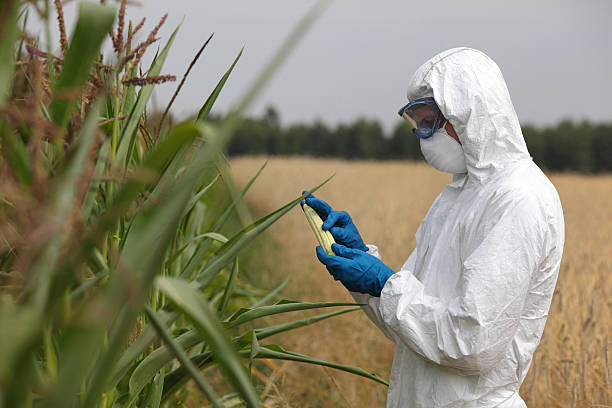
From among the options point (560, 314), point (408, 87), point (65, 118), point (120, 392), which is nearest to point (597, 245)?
point (560, 314)

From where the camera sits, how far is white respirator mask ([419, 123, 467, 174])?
1.84m

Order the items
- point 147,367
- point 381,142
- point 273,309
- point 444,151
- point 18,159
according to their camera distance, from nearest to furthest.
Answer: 1. point 18,159
2. point 147,367
3. point 273,309
4. point 444,151
5. point 381,142

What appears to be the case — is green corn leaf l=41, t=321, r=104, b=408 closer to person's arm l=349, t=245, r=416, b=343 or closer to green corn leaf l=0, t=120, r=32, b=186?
green corn leaf l=0, t=120, r=32, b=186

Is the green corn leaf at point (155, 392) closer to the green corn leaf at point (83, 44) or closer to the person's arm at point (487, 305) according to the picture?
the person's arm at point (487, 305)

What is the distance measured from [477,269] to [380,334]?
3.22 metres

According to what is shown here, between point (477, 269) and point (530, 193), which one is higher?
point (530, 193)

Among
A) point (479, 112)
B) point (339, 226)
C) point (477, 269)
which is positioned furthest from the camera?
point (339, 226)

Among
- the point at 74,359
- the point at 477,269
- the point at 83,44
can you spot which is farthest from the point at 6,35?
the point at 477,269

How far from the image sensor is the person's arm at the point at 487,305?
150 centimetres

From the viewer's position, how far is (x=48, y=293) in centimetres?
68

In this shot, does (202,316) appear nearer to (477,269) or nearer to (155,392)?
(155,392)

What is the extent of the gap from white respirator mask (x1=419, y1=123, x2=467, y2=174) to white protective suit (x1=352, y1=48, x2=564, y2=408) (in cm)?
6

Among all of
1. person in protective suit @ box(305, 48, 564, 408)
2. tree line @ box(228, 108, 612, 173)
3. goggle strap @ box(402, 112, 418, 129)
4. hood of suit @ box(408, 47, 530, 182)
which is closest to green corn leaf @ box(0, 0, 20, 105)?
person in protective suit @ box(305, 48, 564, 408)

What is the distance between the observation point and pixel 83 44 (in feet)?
2.52
